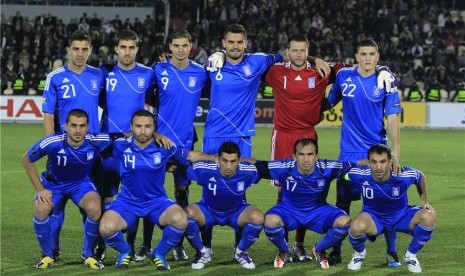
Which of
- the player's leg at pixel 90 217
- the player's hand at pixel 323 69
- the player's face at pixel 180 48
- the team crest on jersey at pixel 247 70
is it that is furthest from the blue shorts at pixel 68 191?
the player's hand at pixel 323 69

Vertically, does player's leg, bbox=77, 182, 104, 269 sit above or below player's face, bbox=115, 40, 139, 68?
below

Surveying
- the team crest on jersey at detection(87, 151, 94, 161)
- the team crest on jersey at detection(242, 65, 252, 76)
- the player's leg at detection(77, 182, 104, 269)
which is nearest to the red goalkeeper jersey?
the team crest on jersey at detection(242, 65, 252, 76)

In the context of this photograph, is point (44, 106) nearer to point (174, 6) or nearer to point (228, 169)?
point (228, 169)

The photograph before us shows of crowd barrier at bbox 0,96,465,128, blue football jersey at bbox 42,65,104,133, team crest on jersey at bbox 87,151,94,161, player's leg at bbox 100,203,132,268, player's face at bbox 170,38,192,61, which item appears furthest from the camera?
crowd barrier at bbox 0,96,465,128

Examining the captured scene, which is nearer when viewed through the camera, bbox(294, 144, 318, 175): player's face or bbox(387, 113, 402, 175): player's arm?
bbox(294, 144, 318, 175): player's face

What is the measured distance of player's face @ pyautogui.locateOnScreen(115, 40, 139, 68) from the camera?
31.9 ft

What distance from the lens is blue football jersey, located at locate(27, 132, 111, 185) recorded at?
9.21 meters

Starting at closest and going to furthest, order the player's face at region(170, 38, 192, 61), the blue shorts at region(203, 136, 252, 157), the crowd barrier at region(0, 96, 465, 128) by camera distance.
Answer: the player's face at region(170, 38, 192, 61)
the blue shorts at region(203, 136, 252, 157)
the crowd barrier at region(0, 96, 465, 128)

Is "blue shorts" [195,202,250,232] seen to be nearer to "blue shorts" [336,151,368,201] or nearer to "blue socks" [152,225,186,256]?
"blue socks" [152,225,186,256]

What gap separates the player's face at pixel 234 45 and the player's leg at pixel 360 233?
1.98m

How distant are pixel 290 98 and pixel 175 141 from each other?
1.19 metres

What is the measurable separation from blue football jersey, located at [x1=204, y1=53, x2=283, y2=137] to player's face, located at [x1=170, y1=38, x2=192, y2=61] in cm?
32

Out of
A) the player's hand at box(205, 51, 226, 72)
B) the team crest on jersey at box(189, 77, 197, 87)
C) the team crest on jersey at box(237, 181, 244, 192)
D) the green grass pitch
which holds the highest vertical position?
the player's hand at box(205, 51, 226, 72)

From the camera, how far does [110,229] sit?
29.5 ft
